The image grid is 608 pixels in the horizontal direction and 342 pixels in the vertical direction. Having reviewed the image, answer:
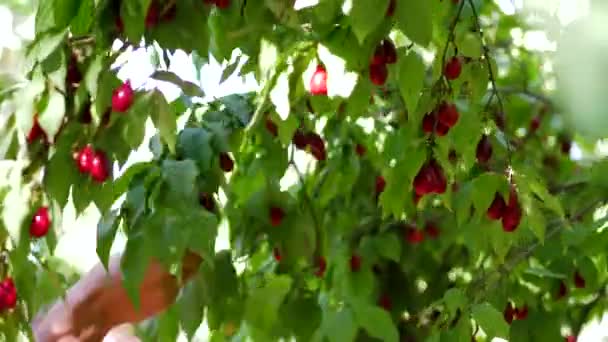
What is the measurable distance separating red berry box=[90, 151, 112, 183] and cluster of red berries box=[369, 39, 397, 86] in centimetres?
33

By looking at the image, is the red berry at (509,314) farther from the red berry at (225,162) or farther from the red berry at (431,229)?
the red berry at (225,162)

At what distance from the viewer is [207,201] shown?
1.63m

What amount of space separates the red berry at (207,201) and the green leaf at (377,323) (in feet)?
0.95

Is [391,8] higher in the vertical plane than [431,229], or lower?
higher

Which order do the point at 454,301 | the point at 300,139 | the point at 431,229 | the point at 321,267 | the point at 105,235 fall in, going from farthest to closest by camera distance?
the point at 431,229
the point at 321,267
the point at 300,139
the point at 454,301
the point at 105,235

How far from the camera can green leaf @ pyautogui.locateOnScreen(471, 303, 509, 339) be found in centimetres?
146

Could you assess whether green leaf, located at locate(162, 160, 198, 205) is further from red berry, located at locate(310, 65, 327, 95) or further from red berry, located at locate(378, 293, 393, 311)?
red berry, located at locate(378, 293, 393, 311)

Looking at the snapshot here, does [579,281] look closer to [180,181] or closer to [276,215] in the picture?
[276,215]

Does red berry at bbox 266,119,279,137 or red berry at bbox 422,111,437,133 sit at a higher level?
red berry at bbox 422,111,437,133

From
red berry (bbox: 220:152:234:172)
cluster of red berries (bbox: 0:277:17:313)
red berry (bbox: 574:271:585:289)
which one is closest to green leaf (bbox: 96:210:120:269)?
cluster of red berries (bbox: 0:277:17:313)

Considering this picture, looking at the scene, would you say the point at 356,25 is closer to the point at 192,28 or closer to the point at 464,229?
the point at 192,28

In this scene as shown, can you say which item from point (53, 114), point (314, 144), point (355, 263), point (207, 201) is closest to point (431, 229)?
point (355, 263)

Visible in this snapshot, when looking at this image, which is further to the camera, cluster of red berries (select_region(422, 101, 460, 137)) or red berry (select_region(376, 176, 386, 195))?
red berry (select_region(376, 176, 386, 195))

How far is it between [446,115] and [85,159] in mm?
474
